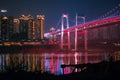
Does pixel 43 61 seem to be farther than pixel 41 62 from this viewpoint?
Yes

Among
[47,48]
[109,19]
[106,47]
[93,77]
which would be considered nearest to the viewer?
[93,77]

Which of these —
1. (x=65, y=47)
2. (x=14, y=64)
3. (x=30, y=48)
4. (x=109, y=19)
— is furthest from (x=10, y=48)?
(x=14, y=64)

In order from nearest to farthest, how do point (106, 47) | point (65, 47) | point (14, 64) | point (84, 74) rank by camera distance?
1. point (84, 74)
2. point (14, 64)
3. point (106, 47)
4. point (65, 47)

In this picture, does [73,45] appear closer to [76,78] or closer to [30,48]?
[30,48]

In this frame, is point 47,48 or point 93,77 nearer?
point 93,77

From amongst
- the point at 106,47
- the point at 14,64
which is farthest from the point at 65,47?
the point at 14,64

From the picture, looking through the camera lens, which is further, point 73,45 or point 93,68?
point 73,45

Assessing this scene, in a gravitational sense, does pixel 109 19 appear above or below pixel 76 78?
above

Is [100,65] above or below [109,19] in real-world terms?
below

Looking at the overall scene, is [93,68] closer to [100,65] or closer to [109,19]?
[100,65]
